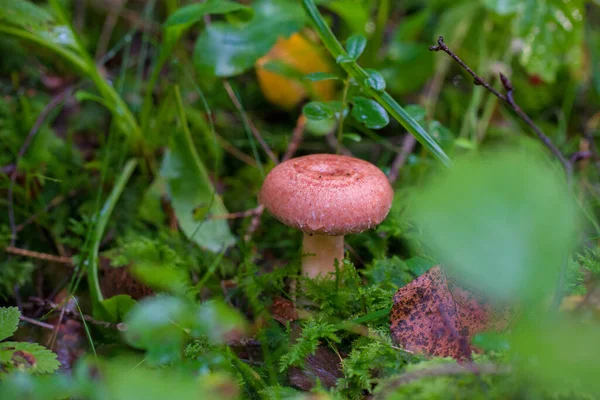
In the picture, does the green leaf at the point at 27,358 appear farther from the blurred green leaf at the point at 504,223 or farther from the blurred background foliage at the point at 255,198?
the blurred green leaf at the point at 504,223

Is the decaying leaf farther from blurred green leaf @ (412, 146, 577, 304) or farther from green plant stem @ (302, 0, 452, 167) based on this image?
blurred green leaf @ (412, 146, 577, 304)

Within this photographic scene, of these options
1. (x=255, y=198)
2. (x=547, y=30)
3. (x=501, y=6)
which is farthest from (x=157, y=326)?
(x=547, y=30)

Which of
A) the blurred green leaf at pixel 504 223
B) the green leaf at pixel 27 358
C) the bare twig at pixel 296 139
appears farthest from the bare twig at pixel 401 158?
the green leaf at pixel 27 358

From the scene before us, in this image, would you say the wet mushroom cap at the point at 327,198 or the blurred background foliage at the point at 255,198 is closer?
the blurred background foliage at the point at 255,198

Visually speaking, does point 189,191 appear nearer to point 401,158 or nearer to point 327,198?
point 327,198

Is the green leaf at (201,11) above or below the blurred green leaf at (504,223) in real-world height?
above

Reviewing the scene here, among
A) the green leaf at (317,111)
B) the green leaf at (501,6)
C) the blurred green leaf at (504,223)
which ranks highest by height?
the green leaf at (501,6)

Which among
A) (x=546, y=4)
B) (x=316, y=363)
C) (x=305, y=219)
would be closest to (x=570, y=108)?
(x=546, y=4)
